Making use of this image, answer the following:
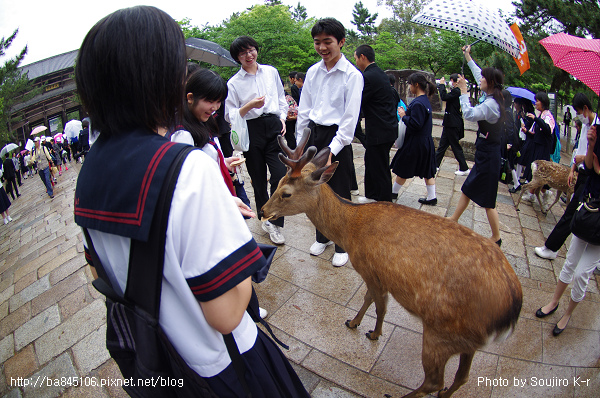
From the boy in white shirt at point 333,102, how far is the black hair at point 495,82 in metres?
1.63

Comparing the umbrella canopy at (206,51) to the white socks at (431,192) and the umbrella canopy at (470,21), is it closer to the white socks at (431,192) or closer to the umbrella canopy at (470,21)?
the umbrella canopy at (470,21)

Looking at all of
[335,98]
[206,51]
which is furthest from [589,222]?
[206,51]

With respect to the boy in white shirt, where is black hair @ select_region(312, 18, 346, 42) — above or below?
above

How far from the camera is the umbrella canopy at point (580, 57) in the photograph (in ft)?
10.6

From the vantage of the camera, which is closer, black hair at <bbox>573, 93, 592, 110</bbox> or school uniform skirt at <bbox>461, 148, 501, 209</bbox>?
school uniform skirt at <bbox>461, 148, 501, 209</bbox>

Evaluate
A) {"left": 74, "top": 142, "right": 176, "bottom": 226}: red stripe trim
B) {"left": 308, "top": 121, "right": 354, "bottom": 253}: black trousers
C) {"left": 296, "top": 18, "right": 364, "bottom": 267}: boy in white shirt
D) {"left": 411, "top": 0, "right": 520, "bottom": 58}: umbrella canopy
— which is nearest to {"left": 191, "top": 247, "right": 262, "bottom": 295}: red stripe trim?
{"left": 74, "top": 142, "right": 176, "bottom": 226}: red stripe trim

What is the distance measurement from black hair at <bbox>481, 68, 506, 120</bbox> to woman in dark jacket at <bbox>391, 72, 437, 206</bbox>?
1.39 meters

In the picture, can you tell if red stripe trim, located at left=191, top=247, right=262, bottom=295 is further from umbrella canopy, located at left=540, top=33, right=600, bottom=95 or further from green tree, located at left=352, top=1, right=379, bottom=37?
green tree, located at left=352, top=1, right=379, bottom=37

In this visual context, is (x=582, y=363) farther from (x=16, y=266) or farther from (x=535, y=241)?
(x=16, y=266)

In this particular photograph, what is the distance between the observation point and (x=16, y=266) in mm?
6430

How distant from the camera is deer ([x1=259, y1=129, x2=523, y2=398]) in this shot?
225cm

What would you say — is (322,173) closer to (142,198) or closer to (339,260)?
(339,260)

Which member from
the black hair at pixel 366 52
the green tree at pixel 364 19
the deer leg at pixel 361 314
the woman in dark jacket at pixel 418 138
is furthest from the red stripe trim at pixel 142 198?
the green tree at pixel 364 19

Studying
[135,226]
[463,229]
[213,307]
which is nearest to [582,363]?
[463,229]
